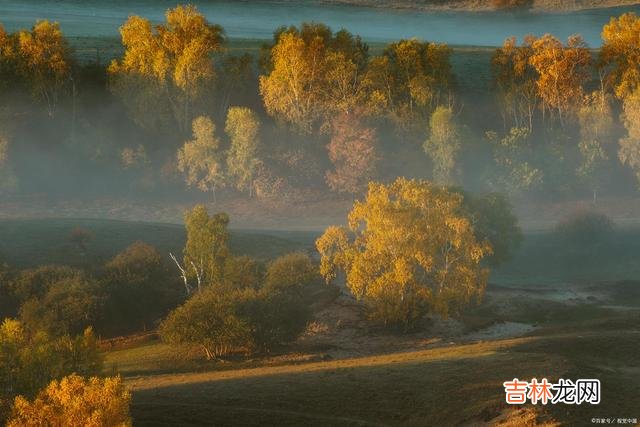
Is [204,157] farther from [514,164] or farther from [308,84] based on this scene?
[514,164]

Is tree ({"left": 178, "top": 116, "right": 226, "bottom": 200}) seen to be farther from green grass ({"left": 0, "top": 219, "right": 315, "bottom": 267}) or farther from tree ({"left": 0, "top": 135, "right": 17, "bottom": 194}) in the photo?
tree ({"left": 0, "top": 135, "right": 17, "bottom": 194})

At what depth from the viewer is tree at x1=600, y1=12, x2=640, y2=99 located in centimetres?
12256

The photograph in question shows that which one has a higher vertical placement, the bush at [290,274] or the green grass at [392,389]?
the green grass at [392,389]

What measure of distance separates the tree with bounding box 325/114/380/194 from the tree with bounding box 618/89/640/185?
28.8 metres

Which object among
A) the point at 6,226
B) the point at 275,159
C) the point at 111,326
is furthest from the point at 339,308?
the point at 275,159

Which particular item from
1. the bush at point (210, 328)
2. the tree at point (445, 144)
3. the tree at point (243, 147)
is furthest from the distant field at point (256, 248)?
the bush at point (210, 328)

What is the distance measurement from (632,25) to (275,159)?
1931 inches

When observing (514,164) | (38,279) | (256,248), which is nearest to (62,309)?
(38,279)

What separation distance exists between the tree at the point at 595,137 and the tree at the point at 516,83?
6430mm

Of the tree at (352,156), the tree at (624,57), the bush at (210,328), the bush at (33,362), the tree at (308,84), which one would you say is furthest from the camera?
the tree at (624,57)

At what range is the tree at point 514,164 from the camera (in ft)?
368

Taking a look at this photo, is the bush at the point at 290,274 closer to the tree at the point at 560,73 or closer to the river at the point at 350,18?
the tree at the point at 560,73

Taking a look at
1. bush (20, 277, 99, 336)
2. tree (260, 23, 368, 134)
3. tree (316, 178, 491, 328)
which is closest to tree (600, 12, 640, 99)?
tree (260, 23, 368, 134)

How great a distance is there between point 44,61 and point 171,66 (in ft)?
47.9
